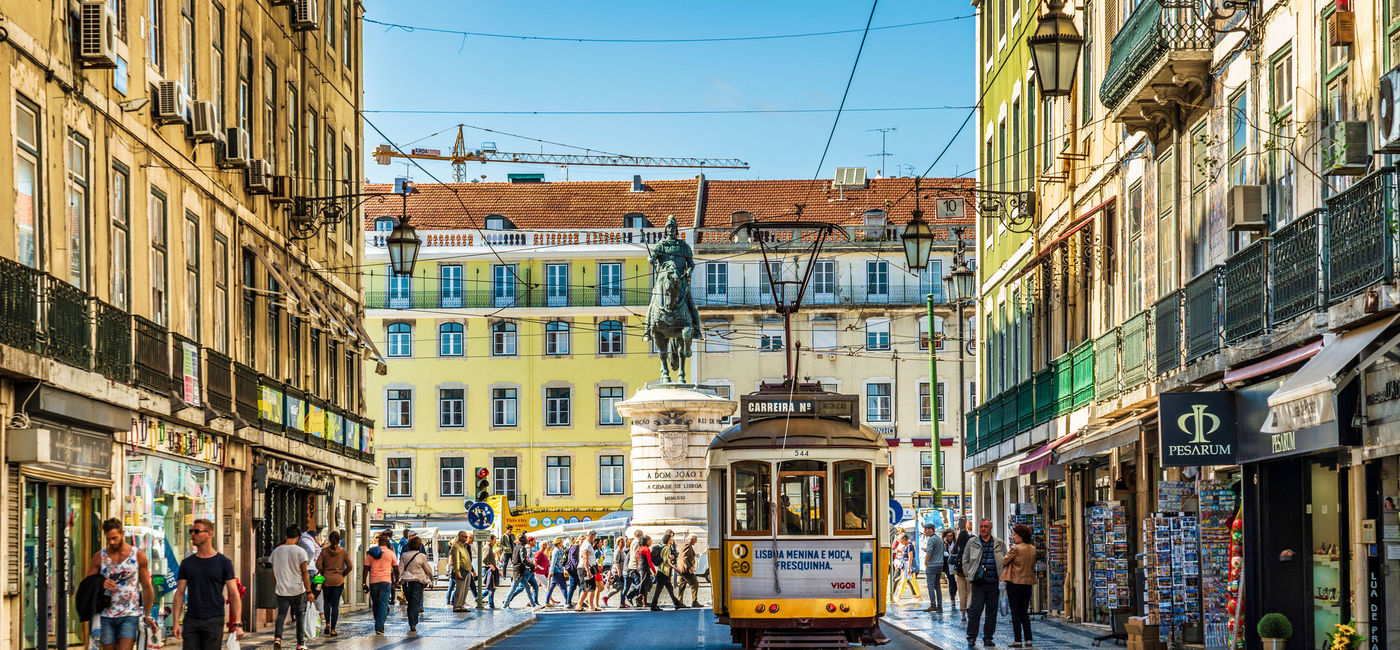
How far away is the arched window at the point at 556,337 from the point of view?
77.7 meters

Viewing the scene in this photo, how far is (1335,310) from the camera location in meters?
15.7

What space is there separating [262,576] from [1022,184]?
675 inches

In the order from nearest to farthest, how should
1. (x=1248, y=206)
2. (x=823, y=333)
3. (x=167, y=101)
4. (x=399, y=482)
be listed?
(x=1248, y=206), (x=167, y=101), (x=399, y=482), (x=823, y=333)

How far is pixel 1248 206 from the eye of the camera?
19453mm

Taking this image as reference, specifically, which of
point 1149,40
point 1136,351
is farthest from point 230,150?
point 1149,40

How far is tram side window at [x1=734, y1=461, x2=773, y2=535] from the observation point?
21.4 metres

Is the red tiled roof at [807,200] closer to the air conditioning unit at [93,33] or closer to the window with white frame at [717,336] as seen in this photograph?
the window with white frame at [717,336]

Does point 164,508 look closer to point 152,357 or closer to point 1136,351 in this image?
point 152,357

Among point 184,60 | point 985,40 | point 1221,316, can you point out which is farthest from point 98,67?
point 985,40

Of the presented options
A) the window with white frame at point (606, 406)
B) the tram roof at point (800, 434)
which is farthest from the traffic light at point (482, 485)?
the window with white frame at point (606, 406)

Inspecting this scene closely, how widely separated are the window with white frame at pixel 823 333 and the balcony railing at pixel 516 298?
6462mm

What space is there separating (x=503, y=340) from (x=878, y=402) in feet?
47.3

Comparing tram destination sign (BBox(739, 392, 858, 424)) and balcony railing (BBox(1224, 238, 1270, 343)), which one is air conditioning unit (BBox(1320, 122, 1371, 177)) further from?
tram destination sign (BBox(739, 392, 858, 424))

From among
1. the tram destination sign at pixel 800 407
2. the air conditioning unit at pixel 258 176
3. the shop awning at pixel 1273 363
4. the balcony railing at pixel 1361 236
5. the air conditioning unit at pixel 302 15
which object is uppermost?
the air conditioning unit at pixel 302 15
